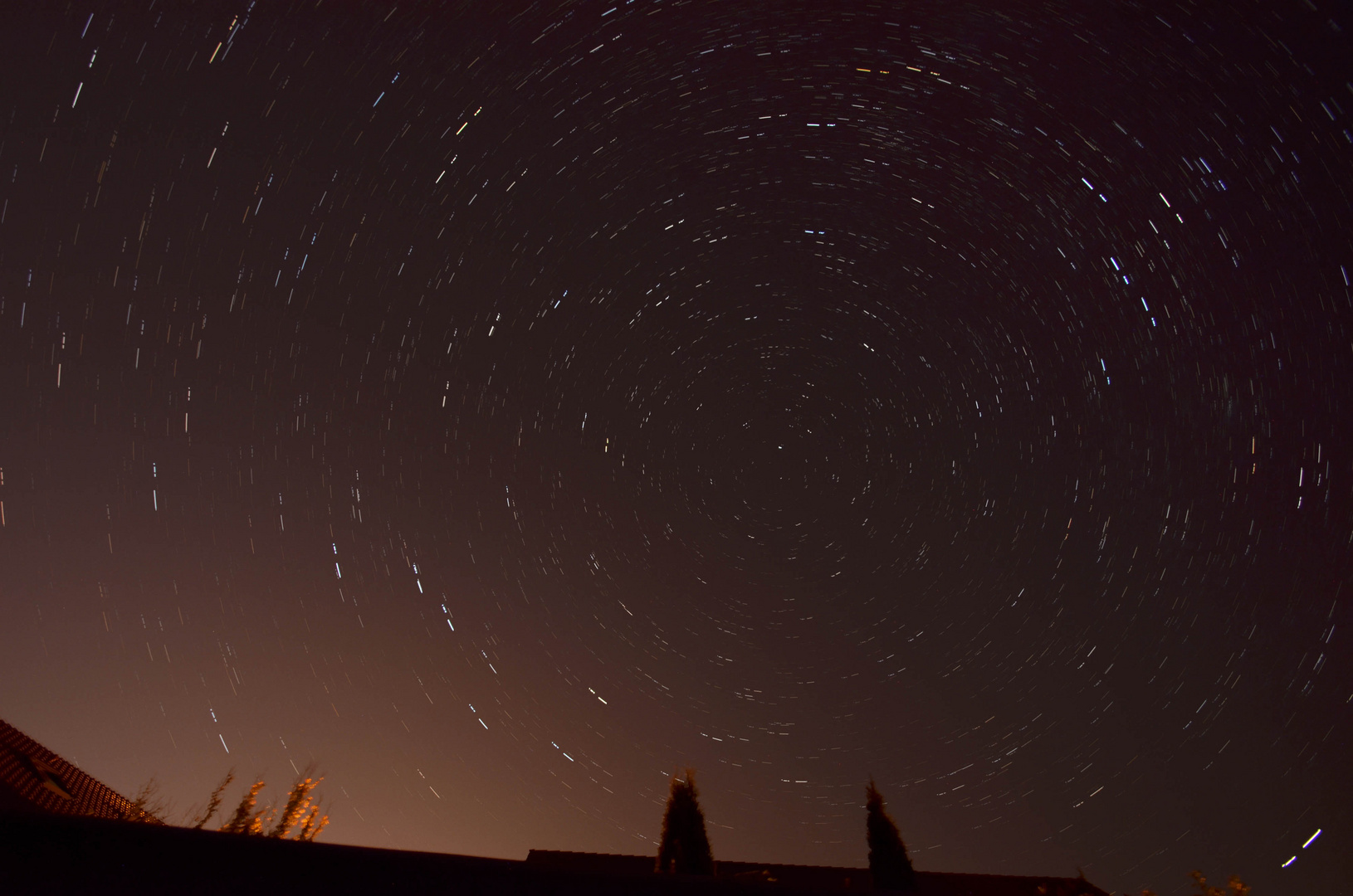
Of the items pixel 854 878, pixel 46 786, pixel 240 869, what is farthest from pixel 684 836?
pixel 46 786

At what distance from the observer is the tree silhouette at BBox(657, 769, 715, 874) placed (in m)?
8.74

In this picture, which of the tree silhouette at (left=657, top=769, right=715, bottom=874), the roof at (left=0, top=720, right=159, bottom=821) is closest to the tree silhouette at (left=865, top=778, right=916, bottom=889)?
the tree silhouette at (left=657, top=769, right=715, bottom=874)

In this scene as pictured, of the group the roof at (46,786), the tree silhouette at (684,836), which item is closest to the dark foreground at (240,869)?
the tree silhouette at (684,836)

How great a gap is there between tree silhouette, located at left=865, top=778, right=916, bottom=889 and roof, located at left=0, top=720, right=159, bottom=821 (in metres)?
11.9

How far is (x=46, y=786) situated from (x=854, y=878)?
602 inches

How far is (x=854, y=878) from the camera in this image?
39.7ft

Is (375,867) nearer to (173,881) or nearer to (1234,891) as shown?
(173,881)

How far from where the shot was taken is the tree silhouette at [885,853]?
30.9 feet

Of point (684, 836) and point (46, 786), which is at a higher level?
point (684, 836)

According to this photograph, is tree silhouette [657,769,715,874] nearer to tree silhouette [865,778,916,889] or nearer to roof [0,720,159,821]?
tree silhouette [865,778,916,889]

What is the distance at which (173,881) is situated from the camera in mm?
3141

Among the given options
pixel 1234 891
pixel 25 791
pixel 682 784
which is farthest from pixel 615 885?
pixel 25 791

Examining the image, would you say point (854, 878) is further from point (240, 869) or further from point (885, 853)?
point (240, 869)

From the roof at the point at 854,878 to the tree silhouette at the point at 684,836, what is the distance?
2.12 meters
